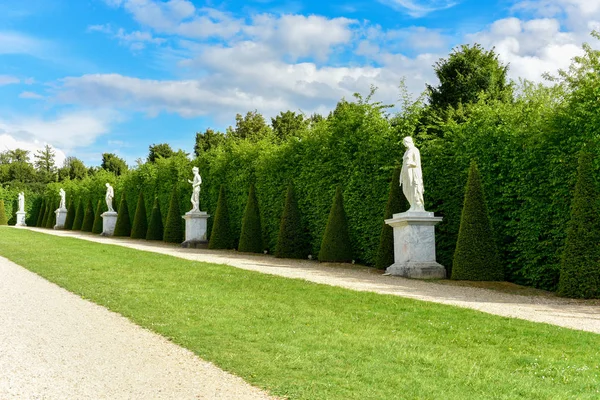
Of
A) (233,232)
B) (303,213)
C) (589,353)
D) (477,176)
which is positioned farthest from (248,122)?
(589,353)

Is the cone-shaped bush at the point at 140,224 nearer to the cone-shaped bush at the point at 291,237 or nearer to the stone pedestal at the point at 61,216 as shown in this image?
the cone-shaped bush at the point at 291,237

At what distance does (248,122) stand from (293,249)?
101 ft

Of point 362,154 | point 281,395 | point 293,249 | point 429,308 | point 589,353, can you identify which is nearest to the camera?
point 281,395

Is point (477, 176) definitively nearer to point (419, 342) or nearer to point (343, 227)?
point (343, 227)

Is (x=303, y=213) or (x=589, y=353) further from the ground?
(x=303, y=213)

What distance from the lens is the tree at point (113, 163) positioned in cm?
7018

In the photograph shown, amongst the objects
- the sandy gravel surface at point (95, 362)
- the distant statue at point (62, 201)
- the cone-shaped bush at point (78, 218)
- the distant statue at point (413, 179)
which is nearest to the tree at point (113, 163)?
the distant statue at point (62, 201)

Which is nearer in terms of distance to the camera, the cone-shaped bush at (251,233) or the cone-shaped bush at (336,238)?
the cone-shaped bush at (336,238)

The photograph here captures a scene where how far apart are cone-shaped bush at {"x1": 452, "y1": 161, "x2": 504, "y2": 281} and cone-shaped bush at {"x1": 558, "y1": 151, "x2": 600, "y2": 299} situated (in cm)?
198

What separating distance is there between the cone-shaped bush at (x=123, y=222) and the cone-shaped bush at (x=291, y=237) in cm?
1658

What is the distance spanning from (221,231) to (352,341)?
1783 centimetres

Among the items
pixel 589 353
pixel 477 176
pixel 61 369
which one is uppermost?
pixel 477 176

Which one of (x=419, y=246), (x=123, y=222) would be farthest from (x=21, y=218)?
(x=419, y=246)

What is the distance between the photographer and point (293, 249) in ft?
63.5
